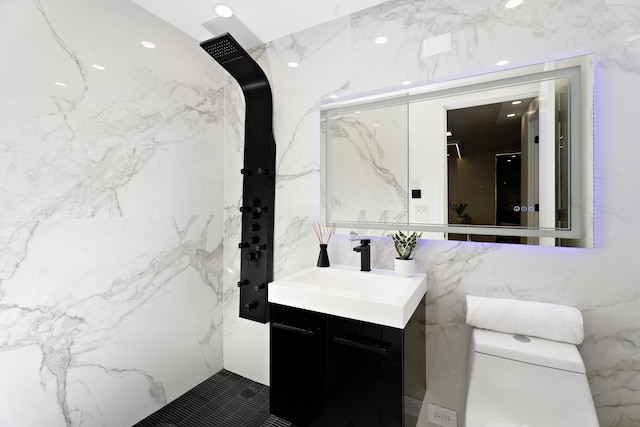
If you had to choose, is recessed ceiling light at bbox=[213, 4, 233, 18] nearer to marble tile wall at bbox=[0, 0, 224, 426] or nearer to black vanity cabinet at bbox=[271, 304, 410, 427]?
marble tile wall at bbox=[0, 0, 224, 426]

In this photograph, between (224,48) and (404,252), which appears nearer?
(404,252)

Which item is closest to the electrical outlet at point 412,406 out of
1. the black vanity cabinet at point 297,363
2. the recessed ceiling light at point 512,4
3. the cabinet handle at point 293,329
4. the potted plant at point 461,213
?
the black vanity cabinet at point 297,363

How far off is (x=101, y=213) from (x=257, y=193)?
2.91 ft

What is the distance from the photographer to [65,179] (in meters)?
1.47

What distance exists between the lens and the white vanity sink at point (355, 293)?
1205mm

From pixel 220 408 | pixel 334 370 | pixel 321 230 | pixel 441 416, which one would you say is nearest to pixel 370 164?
pixel 321 230

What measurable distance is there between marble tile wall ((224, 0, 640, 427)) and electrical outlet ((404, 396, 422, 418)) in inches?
3.9

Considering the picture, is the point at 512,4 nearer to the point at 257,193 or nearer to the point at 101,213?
the point at 257,193

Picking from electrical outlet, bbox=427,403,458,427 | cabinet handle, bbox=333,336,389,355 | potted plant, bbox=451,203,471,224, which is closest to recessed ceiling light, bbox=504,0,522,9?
potted plant, bbox=451,203,471,224

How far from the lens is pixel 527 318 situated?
1.31 meters

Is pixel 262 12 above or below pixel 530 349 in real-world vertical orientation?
above

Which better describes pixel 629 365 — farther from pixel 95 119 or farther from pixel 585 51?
pixel 95 119

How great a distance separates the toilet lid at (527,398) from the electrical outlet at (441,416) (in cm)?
49

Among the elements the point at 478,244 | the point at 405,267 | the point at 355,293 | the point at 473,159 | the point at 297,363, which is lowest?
the point at 297,363
